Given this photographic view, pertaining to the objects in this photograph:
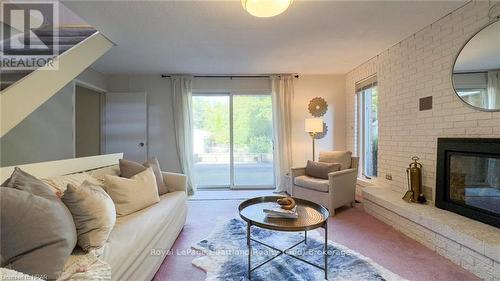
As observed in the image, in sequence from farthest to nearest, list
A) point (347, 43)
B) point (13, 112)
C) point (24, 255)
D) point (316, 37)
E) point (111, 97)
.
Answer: point (111, 97) < point (347, 43) < point (316, 37) < point (13, 112) < point (24, 255)

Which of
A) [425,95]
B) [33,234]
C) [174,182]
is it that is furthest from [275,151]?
[33,234]

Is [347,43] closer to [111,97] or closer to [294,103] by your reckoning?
[294,103]

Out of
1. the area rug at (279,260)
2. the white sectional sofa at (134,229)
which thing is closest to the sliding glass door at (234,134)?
the white sectional sofa at (134,229)

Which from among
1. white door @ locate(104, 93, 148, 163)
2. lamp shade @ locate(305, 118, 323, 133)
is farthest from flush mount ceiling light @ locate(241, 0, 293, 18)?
white door @ locate(104, 93, 148, 163)

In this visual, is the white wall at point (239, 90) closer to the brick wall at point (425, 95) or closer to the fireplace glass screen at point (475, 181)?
the brick wall at point (425, 95)

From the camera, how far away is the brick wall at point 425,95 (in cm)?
226

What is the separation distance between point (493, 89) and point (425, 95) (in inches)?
27.5

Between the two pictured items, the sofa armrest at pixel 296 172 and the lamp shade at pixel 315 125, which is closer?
the sofa armrest at pixel 296 172

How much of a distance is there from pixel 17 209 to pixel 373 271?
2.28 meters

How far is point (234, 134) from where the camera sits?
15.9ft

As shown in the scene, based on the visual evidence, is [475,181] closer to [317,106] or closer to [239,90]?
[317,106]

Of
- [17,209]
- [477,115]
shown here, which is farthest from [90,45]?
[477,115]

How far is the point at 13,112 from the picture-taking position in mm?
2166

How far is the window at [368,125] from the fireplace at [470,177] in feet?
4.93
